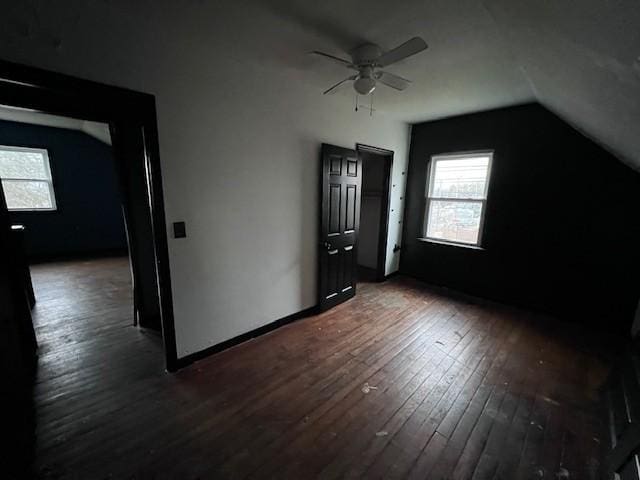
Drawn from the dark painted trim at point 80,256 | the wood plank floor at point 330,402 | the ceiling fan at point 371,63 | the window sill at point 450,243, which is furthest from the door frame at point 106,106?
the dark painted trim at point 80,256

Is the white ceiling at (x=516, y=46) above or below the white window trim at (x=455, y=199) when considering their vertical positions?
above

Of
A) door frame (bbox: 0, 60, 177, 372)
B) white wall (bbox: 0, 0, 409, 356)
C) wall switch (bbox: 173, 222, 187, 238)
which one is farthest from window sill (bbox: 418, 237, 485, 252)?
door frame (bbox: 0, 60, 177, 372)

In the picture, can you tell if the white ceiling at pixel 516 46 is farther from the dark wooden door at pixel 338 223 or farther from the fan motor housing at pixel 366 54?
the dark wooden door at pixel 338 223

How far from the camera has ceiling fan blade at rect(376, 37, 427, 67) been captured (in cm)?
144

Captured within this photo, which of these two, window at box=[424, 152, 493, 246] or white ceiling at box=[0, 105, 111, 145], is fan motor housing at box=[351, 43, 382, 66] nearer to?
window at box=[424, 152, 493, 246]

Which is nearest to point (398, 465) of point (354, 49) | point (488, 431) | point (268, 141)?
point (488, 431)

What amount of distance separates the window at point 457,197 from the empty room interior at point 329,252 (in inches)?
1.2

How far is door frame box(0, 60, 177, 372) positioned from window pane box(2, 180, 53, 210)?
15.4ft

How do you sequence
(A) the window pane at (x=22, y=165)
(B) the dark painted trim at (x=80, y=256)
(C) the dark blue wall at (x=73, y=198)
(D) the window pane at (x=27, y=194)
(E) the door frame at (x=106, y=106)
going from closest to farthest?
1. (E) the door frame at (x=106, y=106)
2. (A) the window pane at (x=22, y=165)
3. (D) the window pane at (x=27, y=194)
4. (C) the dark blue wall at (x=73, y=198)
5. (B) the dark painted trim at (x=80, y=256)

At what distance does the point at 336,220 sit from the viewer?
306cm

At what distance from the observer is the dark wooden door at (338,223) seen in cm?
288

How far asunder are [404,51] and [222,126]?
4.69 feet

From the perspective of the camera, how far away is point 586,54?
1248mm

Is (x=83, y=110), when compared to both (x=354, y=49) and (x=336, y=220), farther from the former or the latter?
(x=336, y=220)
